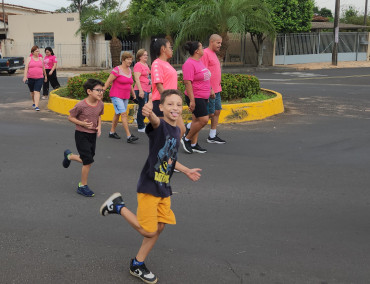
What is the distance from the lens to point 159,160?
11.0 ft

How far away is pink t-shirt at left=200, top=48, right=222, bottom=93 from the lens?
726cm

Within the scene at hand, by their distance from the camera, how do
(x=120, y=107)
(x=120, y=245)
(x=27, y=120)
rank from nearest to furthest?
1. (x=120, y=245)
2. (x=120, y=107)
3. (x=27, y=120)

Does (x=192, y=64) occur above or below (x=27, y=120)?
above

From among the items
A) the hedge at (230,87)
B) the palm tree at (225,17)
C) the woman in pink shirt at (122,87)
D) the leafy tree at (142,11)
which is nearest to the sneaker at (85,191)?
the woman in pink shirt at (122,87)

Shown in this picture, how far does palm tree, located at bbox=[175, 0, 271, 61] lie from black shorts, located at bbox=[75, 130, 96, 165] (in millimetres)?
15730

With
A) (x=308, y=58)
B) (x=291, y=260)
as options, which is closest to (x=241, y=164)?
(x=291, y=260)

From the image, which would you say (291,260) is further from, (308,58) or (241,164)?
(308,58)

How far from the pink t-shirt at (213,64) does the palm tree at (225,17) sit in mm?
13195

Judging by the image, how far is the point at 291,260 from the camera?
3668 mm

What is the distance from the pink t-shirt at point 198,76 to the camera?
677 centimetres

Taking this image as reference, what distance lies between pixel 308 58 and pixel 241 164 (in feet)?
90.2

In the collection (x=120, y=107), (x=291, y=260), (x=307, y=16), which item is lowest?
(x=291, y=260)

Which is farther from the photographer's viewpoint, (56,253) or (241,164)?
(241,164)

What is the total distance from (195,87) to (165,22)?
813 inches
